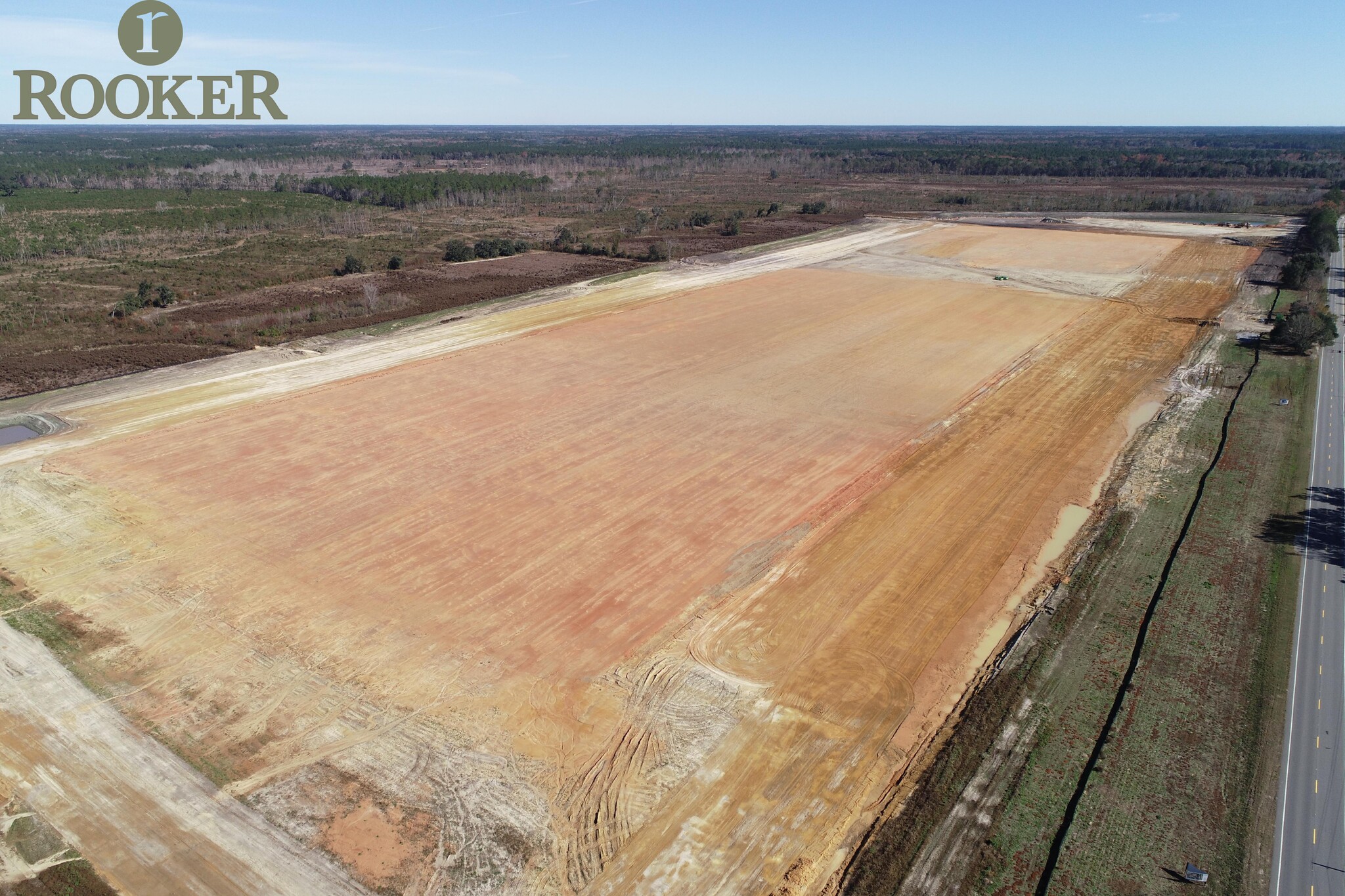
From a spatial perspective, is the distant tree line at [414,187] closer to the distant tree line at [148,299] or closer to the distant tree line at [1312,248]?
the distant tree line at [148,299]

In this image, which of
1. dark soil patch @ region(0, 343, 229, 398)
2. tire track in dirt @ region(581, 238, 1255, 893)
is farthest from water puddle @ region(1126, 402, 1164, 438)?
dark soil patch @ region(0, 343, 229, 398)

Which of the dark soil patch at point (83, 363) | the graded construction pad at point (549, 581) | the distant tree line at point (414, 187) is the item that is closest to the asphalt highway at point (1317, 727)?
the graded construction pad at point (549, 581)

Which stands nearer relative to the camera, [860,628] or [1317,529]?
[860,628]

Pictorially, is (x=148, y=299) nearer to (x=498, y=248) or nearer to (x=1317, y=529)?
(x=498, y=248)

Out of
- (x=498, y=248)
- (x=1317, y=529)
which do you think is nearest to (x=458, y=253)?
(x=498, y=248)

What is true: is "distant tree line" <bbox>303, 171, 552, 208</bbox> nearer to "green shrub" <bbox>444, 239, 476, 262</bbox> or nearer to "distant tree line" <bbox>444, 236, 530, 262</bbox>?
"distant tree line" <bbox>444, 236, 530, 262</bbox>

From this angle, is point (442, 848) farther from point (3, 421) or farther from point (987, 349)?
point (987, 349)

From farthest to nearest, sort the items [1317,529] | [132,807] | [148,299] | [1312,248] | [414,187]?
1. [414,187]
2. [1312,248]
3. [148,299]
4. [1317,529]
5. [132,807]
